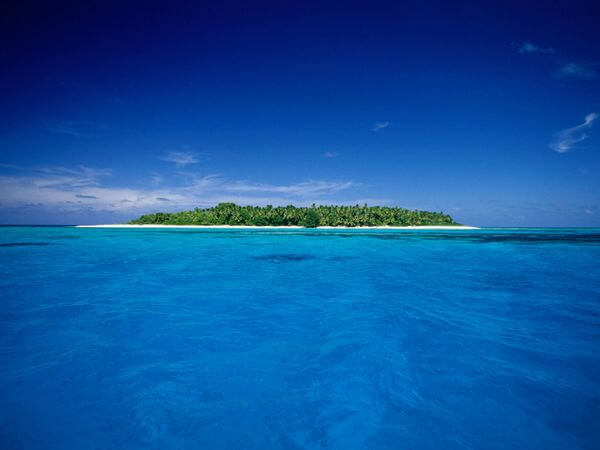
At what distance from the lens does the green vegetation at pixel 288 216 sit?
315 ft

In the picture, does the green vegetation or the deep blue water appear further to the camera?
the green vegetation

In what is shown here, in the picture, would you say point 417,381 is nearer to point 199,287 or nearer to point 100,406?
point 100,406

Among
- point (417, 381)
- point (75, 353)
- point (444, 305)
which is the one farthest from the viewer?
point (444, 305)

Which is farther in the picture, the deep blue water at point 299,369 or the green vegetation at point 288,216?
the green vegetation at point 288,216

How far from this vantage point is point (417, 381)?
469 cm

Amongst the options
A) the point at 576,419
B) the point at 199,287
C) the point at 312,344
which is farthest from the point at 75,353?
the point at 576,419

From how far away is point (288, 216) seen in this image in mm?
96812

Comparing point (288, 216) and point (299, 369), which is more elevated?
point (288, 216)

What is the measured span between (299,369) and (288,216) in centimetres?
9195

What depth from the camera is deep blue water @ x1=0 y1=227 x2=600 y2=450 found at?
3.55 m

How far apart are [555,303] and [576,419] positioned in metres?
7.19

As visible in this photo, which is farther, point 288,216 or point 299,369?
point 288,216

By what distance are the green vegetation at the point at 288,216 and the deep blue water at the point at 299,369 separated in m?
85.5

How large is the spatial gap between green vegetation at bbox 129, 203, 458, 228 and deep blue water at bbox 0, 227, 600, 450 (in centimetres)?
8549
